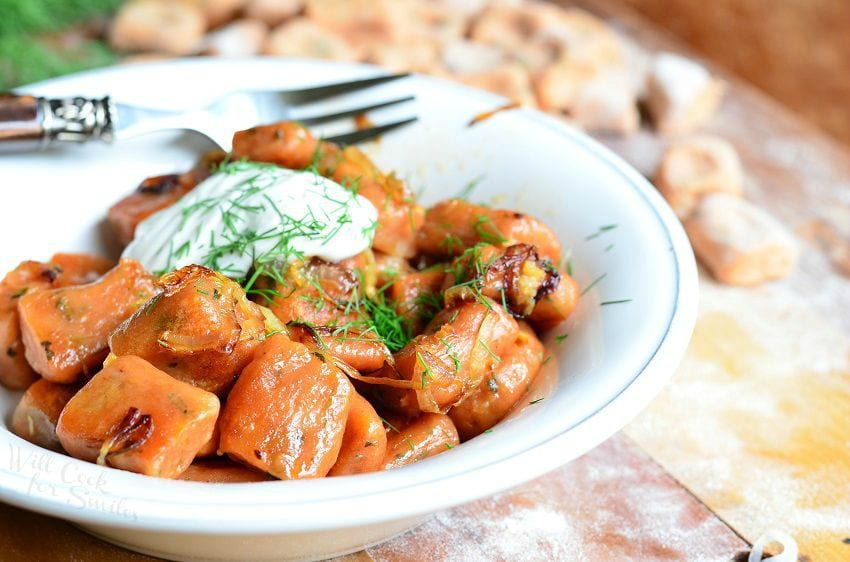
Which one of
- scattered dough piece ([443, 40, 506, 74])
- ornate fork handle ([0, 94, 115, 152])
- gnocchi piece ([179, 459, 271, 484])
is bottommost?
scattered dough piece ([443, 40, 506, 74])

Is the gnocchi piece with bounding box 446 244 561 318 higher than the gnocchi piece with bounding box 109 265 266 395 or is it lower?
lower

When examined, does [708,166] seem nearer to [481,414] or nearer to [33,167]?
[481,414]

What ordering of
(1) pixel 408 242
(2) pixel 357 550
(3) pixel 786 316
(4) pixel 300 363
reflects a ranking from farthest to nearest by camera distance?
(3) pixel 786 316 < (1) pixel 408 242 < (2) pixel 357 550 < (4) pixel 300 363

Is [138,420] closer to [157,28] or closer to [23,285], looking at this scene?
[23,285]

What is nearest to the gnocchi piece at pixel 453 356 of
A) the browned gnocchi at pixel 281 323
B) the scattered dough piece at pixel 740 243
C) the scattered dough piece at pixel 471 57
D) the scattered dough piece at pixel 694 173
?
the browned gnocchi at pixel 281 323

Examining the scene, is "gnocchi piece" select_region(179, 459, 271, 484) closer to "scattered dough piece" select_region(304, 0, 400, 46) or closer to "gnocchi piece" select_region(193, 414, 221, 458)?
"gnocchi piece" select_region(193, 414, 221, 458)

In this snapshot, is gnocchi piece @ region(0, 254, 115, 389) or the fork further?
the fork

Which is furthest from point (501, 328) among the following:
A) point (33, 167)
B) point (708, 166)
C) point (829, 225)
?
point (829, 225)

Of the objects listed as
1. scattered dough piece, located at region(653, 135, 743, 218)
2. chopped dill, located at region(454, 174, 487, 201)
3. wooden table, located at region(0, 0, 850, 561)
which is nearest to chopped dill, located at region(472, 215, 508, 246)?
chopped dill, located at region(454, 174, 487, 201)
